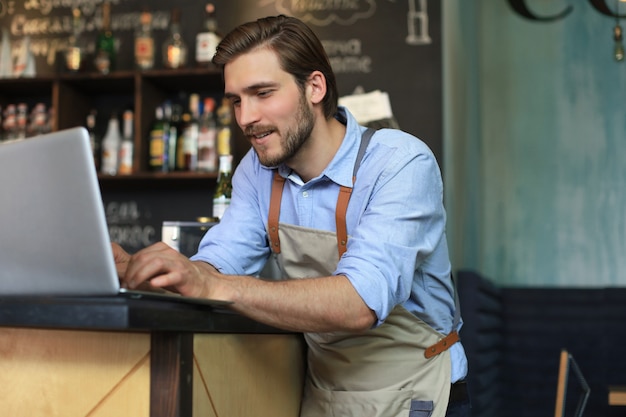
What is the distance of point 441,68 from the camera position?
12.6 feet

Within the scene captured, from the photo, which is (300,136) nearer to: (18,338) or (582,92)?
(18,338)

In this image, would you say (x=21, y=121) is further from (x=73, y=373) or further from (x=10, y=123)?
(x=73, y=373)

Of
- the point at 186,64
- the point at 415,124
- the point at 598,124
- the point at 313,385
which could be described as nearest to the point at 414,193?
the point at 313,385

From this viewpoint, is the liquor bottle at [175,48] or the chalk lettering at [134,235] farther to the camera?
the chalk lettering at [134,235]

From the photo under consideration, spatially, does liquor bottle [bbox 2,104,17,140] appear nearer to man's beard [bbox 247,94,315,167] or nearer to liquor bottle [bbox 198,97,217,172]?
liquor bottle [bbox 198,97,217,172]

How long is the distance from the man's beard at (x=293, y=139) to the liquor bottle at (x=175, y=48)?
247 cm

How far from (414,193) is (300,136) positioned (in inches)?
12.3

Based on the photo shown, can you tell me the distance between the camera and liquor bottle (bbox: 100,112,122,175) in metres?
4.13

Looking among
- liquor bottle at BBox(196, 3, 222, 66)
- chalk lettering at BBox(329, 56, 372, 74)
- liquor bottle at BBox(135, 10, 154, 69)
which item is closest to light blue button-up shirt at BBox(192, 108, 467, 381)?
chalk lettering at BBox(329, 56, 372, 74)

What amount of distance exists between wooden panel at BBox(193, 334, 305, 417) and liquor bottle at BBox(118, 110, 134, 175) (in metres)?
2.61

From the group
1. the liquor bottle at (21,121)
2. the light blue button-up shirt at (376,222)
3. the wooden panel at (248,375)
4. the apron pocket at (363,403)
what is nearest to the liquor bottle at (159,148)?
the liquor bottle at (21,121)

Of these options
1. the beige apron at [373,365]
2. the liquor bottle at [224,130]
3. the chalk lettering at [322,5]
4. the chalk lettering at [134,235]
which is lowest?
the beige apron at [373,365]

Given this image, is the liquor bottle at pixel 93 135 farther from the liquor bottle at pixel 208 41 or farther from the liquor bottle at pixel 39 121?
the liquor bottle at pixel 208 41

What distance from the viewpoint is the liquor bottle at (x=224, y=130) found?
155 inches
